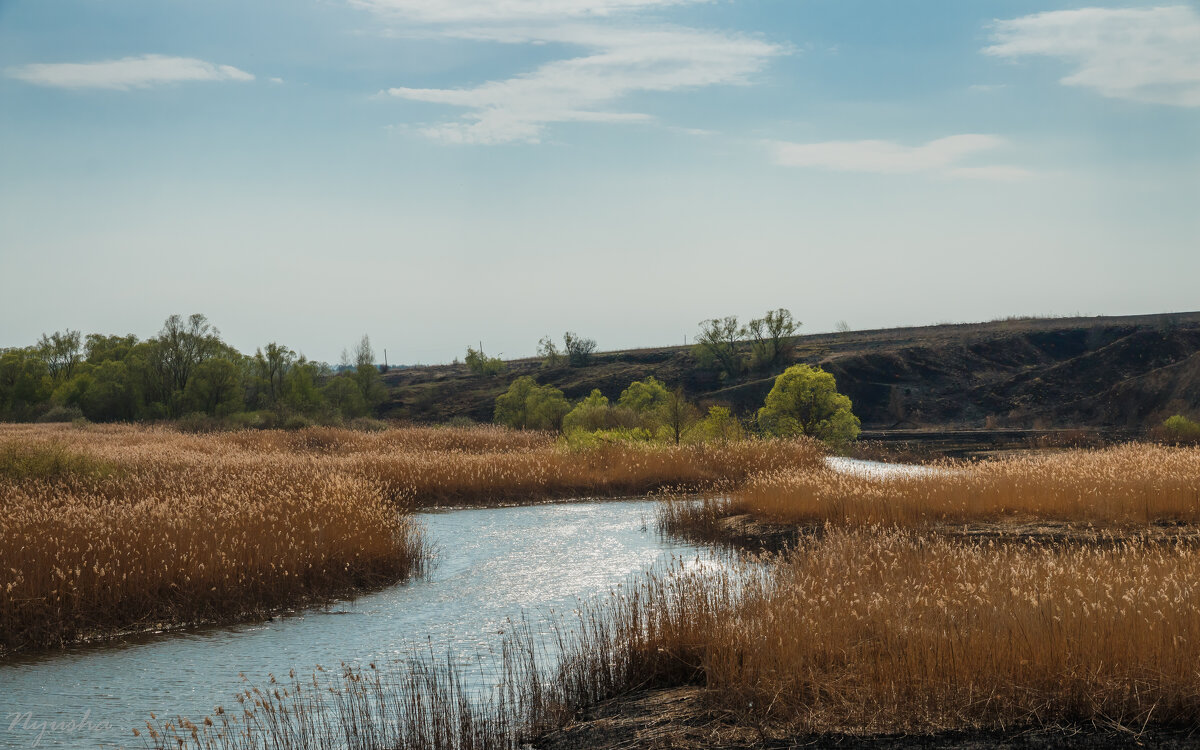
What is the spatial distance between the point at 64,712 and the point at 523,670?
204 inches

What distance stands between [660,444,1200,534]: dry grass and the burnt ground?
832 cm

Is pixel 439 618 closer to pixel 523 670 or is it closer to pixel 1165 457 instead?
pixel 523 670

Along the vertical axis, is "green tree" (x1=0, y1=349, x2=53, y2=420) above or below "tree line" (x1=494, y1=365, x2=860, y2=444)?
above

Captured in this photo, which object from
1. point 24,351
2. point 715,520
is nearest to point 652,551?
point 715,520

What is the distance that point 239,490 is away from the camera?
68.1 feet

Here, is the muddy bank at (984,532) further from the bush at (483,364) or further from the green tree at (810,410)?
the bush at (483,364)

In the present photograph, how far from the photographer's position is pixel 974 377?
89.6 metres

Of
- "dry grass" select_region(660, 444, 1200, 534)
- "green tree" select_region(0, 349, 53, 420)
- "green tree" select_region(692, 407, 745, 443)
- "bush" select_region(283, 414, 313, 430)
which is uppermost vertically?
"green tree" select_region(0, 349, 53, 420)

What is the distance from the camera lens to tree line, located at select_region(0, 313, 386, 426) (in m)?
64.0

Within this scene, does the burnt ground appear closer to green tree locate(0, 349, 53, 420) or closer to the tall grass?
the tall grass

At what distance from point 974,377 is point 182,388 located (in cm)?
7525

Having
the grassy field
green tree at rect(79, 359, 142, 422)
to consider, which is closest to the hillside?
green tree at rect(79, 359, 142, 422)

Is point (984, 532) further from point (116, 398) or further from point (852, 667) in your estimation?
point (116, 398)

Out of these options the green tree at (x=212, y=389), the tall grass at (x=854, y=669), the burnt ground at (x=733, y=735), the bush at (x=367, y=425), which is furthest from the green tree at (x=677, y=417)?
the green tree at (x=212, y=389)
